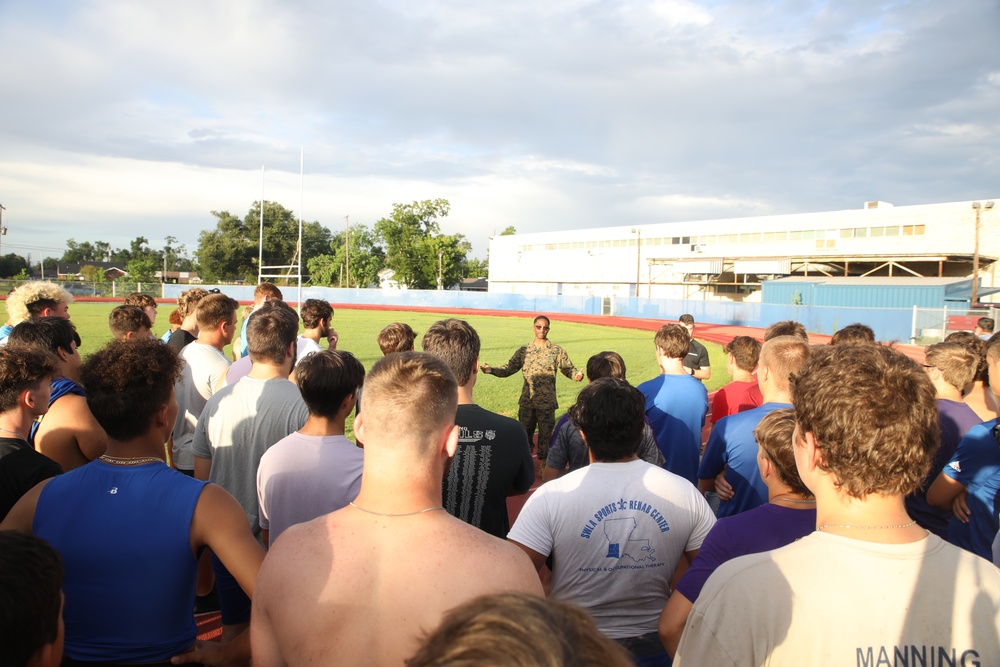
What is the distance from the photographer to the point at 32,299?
553 cm

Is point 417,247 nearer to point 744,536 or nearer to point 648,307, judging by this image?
point 648,307

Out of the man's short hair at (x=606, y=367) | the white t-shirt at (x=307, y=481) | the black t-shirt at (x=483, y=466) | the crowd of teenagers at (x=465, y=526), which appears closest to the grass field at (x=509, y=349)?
the man's short hair at (x=606, y=367)

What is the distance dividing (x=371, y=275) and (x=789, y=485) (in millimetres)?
77164

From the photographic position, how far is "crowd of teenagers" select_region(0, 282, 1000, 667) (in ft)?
5.11

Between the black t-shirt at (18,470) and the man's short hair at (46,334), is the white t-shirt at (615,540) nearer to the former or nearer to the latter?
the black t-shirt at (18,470)

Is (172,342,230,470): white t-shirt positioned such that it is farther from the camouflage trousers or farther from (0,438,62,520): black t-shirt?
the camouflage trousers

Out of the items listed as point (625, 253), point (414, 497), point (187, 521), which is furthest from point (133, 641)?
point (625, 253)

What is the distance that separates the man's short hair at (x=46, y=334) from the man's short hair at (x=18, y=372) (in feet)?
A: 3.27

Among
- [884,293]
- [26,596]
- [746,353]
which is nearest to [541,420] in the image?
[746,353]

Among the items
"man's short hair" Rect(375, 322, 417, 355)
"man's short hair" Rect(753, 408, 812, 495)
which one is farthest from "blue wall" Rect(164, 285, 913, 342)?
"man's short hair" Rect(753, 408, 812, 495)

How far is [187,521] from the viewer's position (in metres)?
2.18

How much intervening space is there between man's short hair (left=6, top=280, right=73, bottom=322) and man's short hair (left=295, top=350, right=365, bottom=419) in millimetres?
3561

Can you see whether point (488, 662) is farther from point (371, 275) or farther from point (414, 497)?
point (371, 275)

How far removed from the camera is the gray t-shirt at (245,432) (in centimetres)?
385
